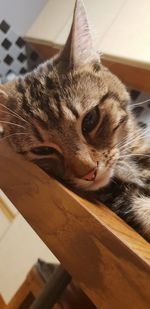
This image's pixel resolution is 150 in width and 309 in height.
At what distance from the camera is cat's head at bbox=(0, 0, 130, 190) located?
83cm

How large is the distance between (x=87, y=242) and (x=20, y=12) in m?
1.53

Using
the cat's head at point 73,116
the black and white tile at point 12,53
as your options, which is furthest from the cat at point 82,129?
the black and white tile at point 12,53

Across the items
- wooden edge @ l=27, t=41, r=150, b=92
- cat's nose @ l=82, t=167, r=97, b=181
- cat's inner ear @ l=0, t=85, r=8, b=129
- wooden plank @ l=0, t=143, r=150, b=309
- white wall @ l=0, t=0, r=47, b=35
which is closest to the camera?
wooden plank @ l=0, t=143, r=150, b=309

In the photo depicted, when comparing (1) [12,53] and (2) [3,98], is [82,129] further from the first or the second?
(1) [12,53]

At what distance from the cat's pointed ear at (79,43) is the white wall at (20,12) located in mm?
891

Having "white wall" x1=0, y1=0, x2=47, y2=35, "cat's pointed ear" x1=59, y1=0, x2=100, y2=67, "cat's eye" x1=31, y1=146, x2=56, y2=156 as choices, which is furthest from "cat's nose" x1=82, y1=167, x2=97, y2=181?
"white wall" x1=0, y1=0, x2=47, y2=35

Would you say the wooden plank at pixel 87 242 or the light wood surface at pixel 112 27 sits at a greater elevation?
the light wood surface at pixel 112 27

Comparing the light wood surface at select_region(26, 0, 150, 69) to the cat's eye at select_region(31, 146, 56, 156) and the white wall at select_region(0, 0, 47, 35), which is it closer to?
the white wall at select_region(0, 0, 47, 35)

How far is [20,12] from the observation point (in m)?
1.82

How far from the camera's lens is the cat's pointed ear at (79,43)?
0.88 metres

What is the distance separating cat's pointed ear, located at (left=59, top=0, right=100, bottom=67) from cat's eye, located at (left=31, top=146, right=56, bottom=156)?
0.67 ft

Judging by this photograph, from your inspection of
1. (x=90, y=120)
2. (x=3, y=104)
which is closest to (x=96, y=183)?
(x=90, y=120)

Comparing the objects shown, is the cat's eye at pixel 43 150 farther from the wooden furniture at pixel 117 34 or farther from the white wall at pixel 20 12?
the white wall at pixel 20 12

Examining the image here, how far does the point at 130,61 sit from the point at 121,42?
116 mm
